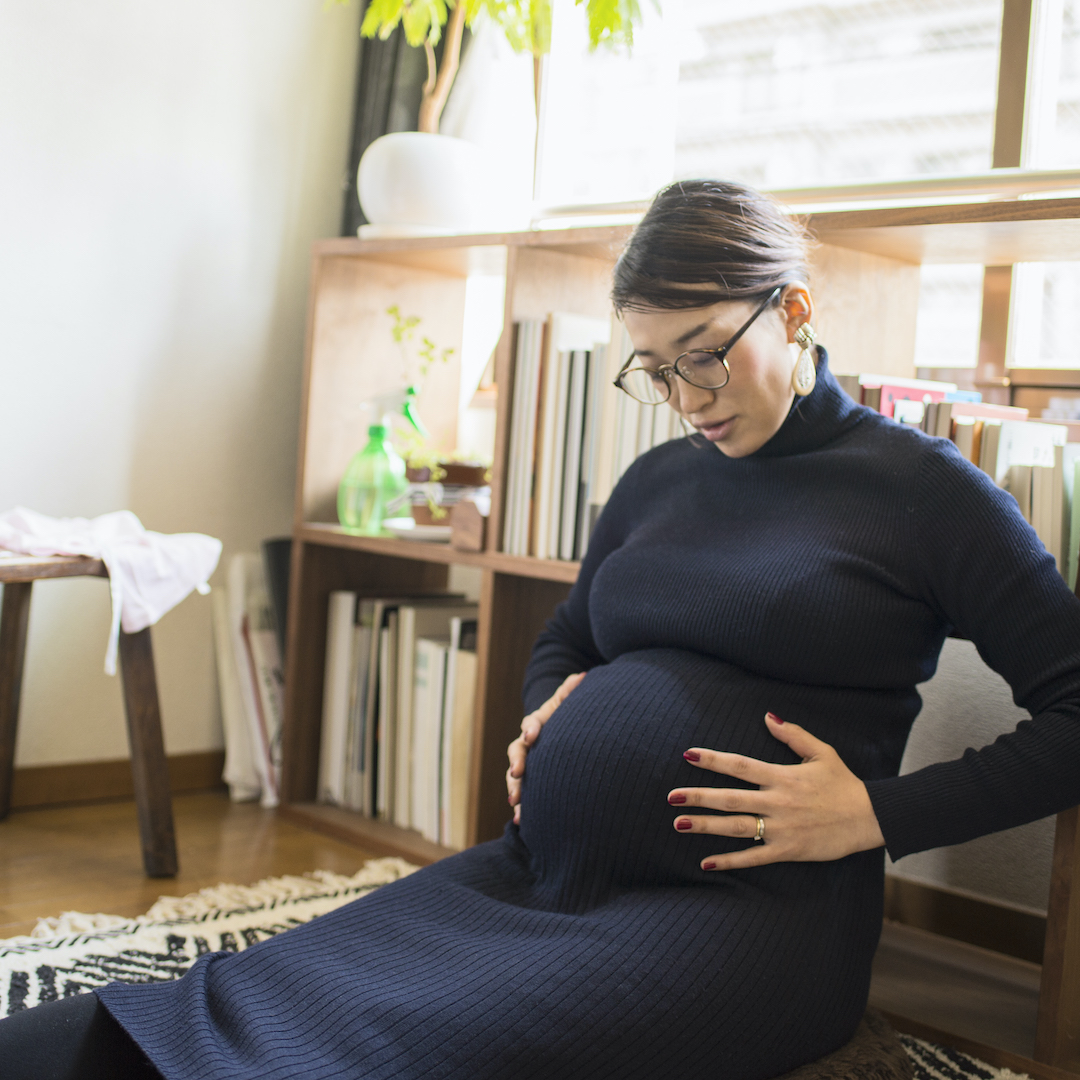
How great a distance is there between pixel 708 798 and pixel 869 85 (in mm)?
1919

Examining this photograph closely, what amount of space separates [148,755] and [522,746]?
850 mm

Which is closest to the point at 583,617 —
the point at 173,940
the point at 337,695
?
the point at 173,940

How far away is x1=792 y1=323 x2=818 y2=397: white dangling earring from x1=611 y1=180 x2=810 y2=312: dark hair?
0.06m

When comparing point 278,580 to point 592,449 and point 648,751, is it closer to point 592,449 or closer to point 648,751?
point 592,449

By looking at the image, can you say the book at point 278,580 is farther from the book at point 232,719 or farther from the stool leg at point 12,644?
the stool leg at point 12,644

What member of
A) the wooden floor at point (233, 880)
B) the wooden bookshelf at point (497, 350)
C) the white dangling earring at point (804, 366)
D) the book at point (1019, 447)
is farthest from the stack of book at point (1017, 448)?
the wooden floor at point (233, 880)

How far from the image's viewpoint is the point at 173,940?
1503mm

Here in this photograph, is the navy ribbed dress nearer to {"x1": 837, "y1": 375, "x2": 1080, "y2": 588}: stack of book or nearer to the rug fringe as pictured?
{"x1": 837, "y1": 375, "x2": 1080, "y2": 588}: stack of book

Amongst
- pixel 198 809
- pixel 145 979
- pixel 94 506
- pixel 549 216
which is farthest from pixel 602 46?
pixel 145 979

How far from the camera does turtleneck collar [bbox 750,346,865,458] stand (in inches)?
46.3

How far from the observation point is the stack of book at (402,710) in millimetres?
1966

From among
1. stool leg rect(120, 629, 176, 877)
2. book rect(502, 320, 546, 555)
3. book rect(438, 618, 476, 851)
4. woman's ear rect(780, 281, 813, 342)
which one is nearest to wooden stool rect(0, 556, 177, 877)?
stool leg rect(120, 629, 176, 877)

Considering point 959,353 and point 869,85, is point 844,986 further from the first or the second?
point 869,85

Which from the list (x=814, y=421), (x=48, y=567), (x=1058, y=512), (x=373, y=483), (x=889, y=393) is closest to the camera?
(x=814, y=421)
